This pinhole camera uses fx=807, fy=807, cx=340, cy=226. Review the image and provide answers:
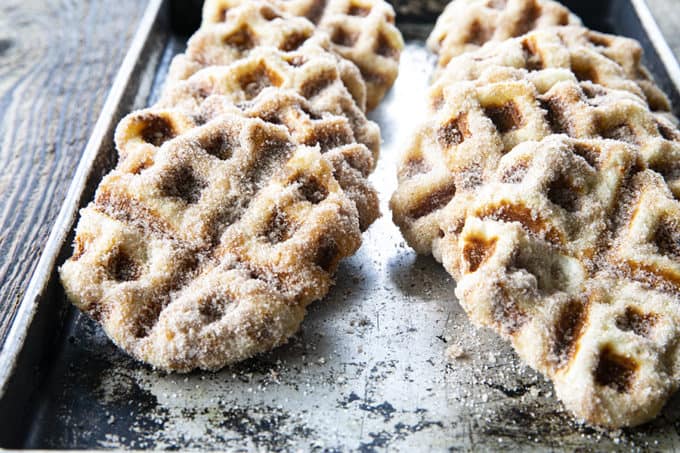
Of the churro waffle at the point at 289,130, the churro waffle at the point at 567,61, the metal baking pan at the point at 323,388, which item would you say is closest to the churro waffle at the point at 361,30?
the churro waffle at the point at 567,61

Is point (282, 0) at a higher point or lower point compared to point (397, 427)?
higher

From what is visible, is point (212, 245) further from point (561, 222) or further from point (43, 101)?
point (43, 101)

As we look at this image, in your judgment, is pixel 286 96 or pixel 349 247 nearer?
pixel 349 247

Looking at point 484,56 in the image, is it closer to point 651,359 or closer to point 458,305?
point 458,305

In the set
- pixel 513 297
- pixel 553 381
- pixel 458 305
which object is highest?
pixel 513 297

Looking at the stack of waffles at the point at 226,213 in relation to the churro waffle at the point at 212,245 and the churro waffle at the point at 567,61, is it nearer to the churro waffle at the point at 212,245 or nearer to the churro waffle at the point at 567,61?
the churro waffle at the point at 212,245

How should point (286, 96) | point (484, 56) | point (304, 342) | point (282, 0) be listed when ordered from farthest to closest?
point (282, 0)
point (484, 56)
point (286, 96)
point (304, 342)

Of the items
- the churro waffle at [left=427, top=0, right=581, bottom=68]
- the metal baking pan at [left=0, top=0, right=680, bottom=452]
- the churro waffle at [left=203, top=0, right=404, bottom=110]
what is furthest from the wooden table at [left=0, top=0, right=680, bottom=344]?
the churro waffle at [left=427, top=0, right=581, bottom=68]

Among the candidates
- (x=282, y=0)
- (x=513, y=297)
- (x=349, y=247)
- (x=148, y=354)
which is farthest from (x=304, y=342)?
(x=282, y=0)
